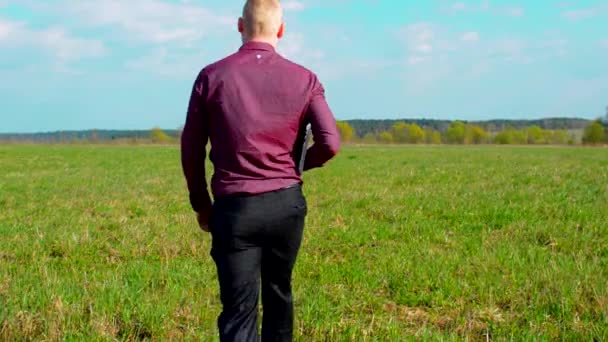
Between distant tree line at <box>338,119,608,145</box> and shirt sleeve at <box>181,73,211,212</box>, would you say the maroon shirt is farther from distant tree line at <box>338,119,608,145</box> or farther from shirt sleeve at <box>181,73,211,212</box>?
distant tree line at <box>338,119,608,145</box>

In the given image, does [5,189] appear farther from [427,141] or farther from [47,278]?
[427,141]

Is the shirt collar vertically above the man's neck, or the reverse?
the man's neck

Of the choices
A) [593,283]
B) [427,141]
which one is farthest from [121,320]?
[427,141]

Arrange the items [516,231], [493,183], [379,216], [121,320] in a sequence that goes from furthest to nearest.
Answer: [493,183], [379,216], [516,231], [121,320]

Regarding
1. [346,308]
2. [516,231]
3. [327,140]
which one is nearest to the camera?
[327,140]

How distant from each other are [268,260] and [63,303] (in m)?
2.27

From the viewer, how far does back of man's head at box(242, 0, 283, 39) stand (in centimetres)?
287

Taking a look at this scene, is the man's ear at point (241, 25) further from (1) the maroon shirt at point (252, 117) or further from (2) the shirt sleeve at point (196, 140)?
(2) the shirt sleeve at point (196, 140)

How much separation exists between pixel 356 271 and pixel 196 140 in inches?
132

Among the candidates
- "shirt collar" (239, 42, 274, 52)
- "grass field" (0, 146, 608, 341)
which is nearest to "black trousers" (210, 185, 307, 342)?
"shirt collar" (239, 42, 274, 52)

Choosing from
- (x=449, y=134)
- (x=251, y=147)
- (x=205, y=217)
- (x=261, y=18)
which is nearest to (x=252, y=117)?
(x=251, y=147)

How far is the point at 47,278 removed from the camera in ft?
18.0

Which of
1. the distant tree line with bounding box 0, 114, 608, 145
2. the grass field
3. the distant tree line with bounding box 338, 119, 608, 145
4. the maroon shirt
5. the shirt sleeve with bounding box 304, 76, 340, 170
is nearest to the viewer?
the maroon shirt

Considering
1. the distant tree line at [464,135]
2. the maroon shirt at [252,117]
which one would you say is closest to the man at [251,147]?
the maroon shirt at [252,117]
